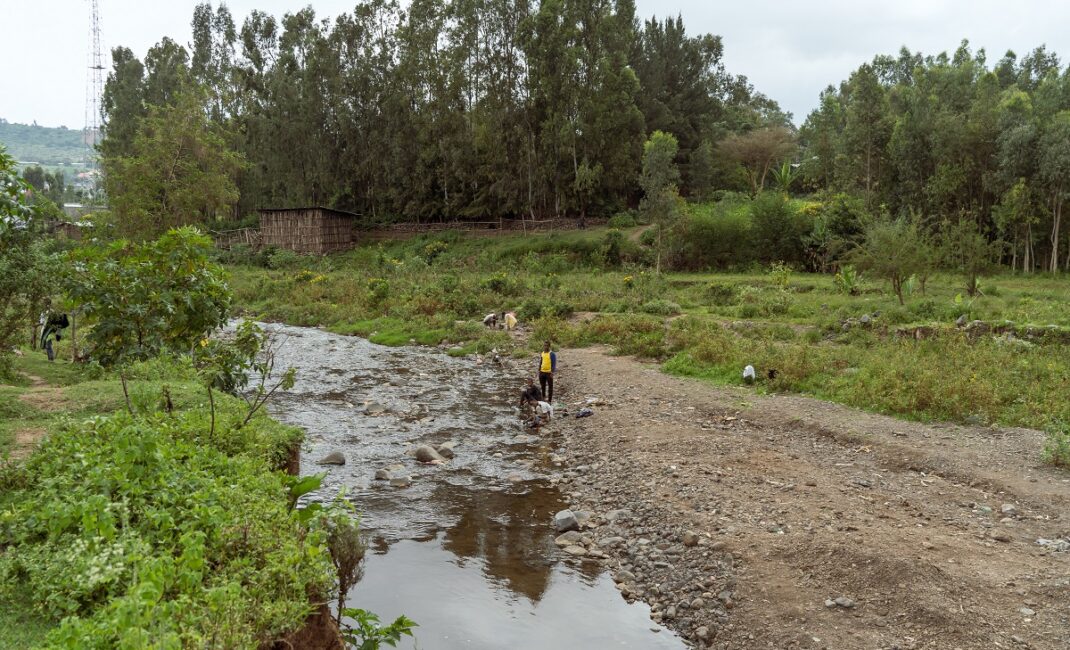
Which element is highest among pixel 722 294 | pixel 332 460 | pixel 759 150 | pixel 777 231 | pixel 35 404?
pixel 759 150

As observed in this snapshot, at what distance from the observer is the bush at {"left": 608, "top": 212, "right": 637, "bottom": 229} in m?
47.8

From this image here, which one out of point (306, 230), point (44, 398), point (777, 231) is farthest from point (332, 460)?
point (306, 230)

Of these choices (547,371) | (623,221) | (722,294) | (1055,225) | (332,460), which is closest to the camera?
(332,460)

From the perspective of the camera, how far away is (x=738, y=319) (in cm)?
2462

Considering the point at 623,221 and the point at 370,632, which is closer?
the point at 370,632

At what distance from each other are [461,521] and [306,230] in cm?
4596

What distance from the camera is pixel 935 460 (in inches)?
457

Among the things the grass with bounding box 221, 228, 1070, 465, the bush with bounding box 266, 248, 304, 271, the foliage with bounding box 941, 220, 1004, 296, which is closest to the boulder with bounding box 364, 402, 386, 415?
the grass with bounding box 221, 228, 1070, 465

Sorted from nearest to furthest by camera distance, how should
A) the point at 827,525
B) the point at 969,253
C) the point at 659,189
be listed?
the point at 827,525 < the point at 969,253 < the point at 659,189

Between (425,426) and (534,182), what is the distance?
37204 millimetres

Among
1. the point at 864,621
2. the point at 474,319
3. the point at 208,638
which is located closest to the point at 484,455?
the point at 864,621

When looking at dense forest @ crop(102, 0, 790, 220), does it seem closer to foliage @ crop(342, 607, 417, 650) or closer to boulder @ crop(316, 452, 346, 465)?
boulder @ crop(316, 452, 346, 465)

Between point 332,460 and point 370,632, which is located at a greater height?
point 370,632

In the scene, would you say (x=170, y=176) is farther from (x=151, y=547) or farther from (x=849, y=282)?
(x=849, y=282)
